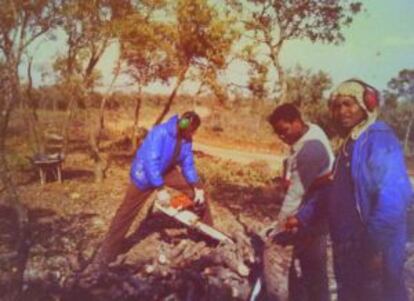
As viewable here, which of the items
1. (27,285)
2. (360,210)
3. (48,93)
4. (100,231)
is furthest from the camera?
(100,231)

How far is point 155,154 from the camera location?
142 inches

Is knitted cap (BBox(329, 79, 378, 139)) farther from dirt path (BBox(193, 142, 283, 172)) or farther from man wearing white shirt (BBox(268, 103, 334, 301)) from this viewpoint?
dirt path (BBox(193, 142, 283, 172))

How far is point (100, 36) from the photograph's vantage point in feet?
11.1

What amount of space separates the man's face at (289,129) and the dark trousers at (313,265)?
1.50 ft

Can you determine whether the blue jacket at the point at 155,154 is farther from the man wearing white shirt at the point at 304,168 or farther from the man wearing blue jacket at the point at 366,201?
the man wearing blue jacket at the point at 366,201

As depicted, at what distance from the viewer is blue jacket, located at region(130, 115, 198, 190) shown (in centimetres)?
356

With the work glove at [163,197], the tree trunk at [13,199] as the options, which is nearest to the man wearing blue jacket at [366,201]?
the tree trunk at [13,199]

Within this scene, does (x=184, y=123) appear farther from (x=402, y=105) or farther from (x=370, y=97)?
(x=370, y=97)

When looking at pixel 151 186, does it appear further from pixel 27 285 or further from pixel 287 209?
pixel 287 209

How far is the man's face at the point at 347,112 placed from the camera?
6.41 ft

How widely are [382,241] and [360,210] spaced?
0.15 metres

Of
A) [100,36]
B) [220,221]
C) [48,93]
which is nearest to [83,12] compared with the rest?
[100,36]

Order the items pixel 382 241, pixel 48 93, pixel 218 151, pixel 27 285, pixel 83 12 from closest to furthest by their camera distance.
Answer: pixel 382 241 → pixel 27 285 → pixel 83 12 → pixel 48 93 → pixel 218 151

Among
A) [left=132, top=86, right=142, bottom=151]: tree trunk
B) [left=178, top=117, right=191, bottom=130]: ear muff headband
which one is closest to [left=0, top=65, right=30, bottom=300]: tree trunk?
[left=132, top=86, right=142, bottom=151]: tree trunk
